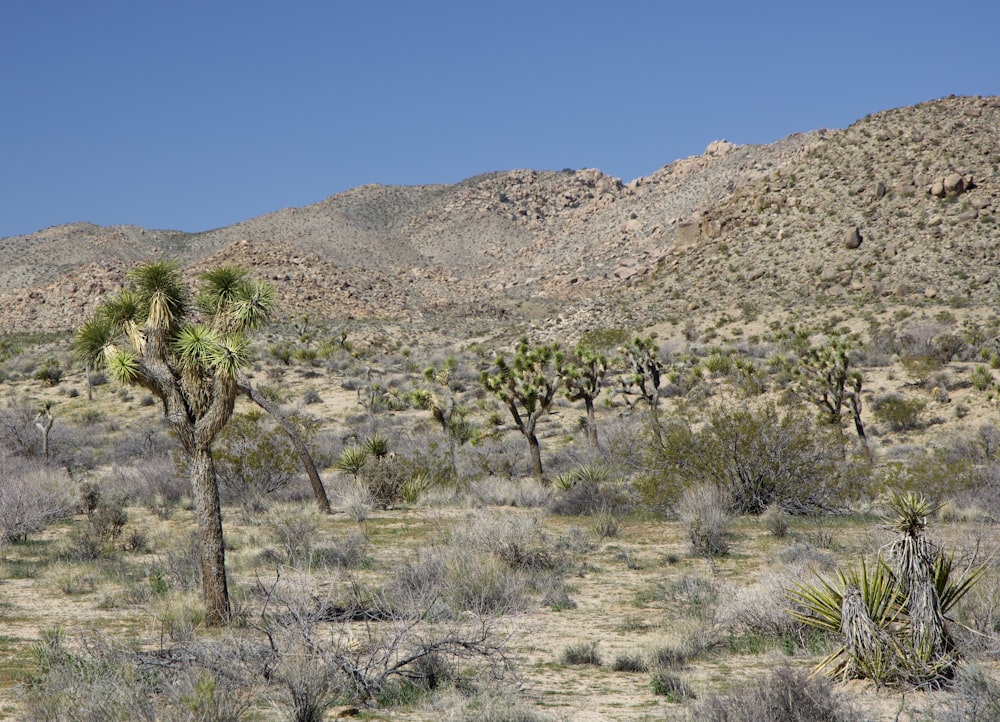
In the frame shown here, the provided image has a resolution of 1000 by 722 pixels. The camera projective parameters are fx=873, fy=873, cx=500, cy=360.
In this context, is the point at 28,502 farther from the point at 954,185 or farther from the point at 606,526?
the point at 954,185

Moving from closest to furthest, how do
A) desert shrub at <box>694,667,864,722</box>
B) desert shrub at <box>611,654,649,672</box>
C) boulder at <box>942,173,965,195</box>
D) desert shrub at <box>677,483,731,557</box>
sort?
desert shrub at <box>694,667,864,722</box> → desert shrub at <box>611,654,649,672</box> → desert shrub at <box>677,483,731,557</box> → boulder at <box>942,173,965,195</box>

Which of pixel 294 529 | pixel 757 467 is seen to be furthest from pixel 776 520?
pixel 294 529

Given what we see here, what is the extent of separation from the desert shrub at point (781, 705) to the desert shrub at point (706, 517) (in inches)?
283

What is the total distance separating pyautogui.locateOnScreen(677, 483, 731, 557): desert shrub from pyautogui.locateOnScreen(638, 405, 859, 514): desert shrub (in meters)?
0.48

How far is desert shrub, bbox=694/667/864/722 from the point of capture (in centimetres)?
552

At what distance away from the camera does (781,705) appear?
562 cm

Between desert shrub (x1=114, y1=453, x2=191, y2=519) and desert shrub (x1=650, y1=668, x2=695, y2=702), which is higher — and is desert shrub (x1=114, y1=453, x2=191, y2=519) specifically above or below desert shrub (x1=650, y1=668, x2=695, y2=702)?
above

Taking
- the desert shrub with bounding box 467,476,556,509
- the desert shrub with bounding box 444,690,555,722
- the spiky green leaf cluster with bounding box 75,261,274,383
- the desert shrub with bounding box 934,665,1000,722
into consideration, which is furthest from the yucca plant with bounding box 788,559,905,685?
the desert shrub with bounding box 467,476,556,509

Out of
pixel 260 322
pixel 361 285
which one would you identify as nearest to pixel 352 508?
pixel 260 322

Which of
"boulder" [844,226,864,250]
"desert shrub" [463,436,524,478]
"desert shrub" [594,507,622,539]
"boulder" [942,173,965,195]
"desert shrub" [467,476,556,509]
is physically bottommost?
"desert shrub" [594,507,622,539]

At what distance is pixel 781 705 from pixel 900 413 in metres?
23.4

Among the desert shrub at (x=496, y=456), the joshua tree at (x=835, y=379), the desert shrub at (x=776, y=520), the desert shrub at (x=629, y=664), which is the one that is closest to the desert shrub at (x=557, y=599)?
the desert shrub at (x=629, y=664)

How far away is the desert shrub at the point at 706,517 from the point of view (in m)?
13.2

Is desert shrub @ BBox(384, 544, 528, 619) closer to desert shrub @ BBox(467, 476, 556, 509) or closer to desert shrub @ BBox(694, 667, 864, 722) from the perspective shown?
desert shrub @ BBox(694, 667, 864, 722)
